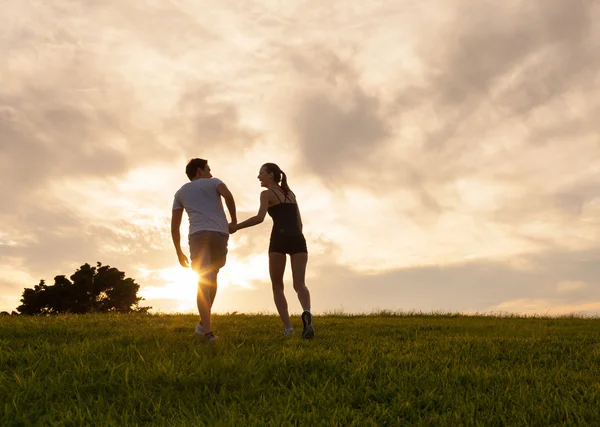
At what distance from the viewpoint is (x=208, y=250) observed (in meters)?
8.77

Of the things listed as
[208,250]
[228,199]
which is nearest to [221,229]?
[208,250]

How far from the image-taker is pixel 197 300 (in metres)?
8.73

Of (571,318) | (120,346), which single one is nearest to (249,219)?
(120,346)

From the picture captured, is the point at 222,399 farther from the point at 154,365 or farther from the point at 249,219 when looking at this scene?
the point at 249,219

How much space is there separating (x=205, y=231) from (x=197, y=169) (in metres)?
1.18

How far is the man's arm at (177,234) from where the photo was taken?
9008 mm

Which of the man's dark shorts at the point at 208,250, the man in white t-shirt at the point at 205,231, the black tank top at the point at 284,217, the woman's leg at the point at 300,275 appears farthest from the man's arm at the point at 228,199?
the woman's leg at the point at 300,275

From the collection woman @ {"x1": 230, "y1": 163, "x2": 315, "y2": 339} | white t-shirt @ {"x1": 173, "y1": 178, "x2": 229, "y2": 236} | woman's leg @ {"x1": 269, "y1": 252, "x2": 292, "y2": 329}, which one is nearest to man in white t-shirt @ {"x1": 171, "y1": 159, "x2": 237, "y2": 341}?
white t-shirt @ {"x1": 173, "y1": 178, "x2": 229, "y2": 236}

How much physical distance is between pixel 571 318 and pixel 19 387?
16.1 meters

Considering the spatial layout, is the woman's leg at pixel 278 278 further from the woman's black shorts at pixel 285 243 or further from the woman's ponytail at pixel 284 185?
the woman's ponytail at pixel 284 185

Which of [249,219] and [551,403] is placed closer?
[551,403]

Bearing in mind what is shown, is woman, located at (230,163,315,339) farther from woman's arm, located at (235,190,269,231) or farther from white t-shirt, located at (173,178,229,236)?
white t-shirt, located at (173,178,229,236)

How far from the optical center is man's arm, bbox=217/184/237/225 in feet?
29.1

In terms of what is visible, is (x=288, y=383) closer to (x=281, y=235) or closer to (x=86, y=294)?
(x=281, y=235)
